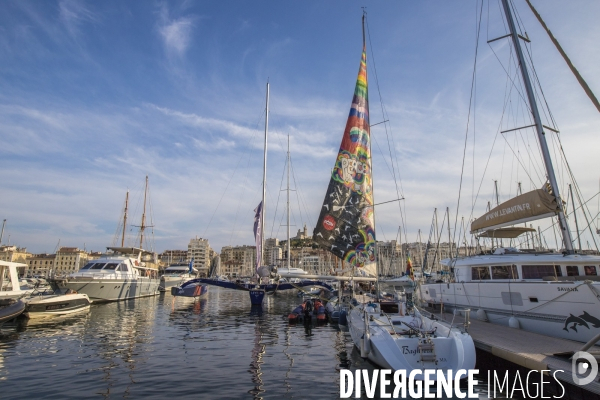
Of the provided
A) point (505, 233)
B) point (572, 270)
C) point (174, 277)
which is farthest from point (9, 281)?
point (174, 277)

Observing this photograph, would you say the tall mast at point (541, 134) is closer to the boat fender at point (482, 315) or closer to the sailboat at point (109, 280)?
the boat fender at point (482, 315)

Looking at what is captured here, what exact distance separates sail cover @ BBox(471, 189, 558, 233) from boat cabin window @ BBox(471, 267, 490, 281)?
7.24 feet

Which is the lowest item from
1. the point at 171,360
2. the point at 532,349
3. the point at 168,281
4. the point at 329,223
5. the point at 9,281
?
the point at 171,360

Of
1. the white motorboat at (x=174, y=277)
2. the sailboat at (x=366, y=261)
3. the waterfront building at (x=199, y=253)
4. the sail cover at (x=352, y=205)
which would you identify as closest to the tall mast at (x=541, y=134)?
the sailboat at (x=366, y=261)

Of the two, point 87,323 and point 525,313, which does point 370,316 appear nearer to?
point 525,313

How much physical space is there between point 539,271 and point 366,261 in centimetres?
704

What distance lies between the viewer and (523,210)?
49.6 feet

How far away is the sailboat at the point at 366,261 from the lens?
8.87 meters

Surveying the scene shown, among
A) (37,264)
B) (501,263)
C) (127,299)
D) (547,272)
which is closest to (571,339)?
(547,272)

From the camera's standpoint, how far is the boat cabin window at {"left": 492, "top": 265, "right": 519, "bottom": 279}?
15.1m

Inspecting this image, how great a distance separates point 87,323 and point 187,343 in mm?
8919

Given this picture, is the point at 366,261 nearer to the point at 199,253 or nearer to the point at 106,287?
the point at 106,287

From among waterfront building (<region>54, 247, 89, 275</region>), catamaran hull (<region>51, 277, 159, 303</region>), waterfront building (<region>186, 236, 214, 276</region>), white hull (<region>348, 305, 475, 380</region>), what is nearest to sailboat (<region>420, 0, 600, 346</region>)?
white hull (<region>348, 305, 475, 380</region>)

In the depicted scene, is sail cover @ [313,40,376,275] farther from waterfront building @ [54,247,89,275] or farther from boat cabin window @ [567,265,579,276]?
waterfront building @ [54,247,89,275]
